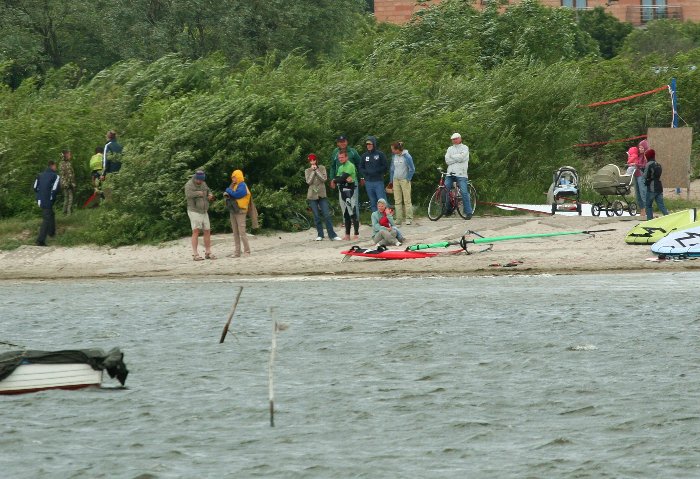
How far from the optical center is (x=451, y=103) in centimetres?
3634

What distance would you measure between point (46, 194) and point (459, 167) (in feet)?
26.6

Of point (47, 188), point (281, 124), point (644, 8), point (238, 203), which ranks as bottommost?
point (238, 203)

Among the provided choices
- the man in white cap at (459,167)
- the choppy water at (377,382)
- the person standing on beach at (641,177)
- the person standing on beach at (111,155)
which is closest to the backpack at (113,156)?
the person standing on beach at (111,155)

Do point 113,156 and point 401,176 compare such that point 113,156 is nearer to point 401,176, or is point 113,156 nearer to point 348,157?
point 348,157

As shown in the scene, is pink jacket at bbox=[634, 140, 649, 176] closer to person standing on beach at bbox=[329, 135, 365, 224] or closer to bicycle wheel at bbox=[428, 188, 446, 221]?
bicycle wheel at bbox=[428, 188, 446, 221]

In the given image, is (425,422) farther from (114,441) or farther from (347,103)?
(347,103)

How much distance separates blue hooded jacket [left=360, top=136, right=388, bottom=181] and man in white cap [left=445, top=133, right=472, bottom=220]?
186 cm

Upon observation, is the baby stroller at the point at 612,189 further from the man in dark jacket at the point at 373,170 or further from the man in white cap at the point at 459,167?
the man in dark jacket at the point at 373,170

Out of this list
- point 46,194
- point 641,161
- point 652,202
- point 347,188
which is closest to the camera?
point 347,188

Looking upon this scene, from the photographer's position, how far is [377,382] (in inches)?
730

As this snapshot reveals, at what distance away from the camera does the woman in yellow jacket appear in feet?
93.1

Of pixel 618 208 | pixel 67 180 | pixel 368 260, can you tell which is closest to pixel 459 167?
pixel 618 208

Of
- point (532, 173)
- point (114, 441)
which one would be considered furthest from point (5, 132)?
point (114, 441)

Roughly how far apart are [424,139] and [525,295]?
8783 millimetres
